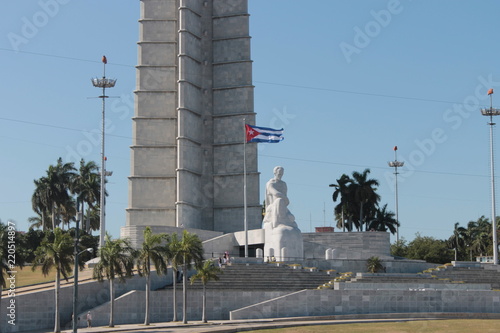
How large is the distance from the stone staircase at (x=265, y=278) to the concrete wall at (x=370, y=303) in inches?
122

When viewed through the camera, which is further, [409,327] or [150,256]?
[150,256]

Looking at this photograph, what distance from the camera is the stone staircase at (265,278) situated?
4900 centimetres

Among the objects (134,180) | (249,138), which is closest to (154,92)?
(134,180)

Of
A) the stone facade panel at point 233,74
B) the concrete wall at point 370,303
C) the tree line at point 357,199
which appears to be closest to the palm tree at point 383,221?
the tree line at point 357,199

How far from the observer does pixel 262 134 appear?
208ft

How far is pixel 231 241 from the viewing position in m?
65.0

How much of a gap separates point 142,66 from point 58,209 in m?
18.5

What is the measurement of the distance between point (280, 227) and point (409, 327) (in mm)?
18408

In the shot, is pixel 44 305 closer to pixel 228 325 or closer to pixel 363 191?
pixel 228 325

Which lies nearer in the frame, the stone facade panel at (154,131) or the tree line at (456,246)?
the stone facade panel at (154,131)

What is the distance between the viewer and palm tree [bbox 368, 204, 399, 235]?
8431 centimetres

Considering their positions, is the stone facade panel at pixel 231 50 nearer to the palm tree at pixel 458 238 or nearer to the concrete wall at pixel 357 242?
the concrete wall at pixel 357 242

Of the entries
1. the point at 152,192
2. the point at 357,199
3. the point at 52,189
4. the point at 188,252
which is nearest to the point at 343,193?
the point at 357,199

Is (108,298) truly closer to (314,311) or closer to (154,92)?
(314,311)
